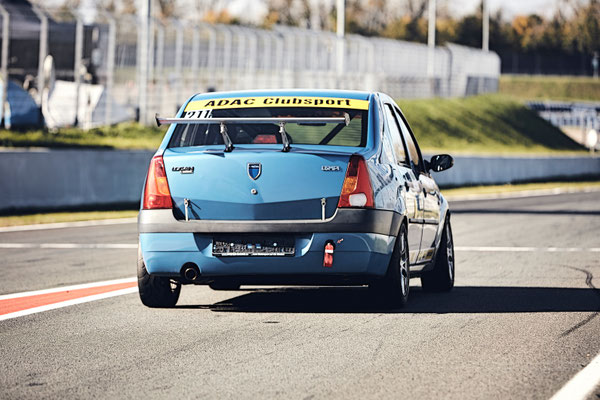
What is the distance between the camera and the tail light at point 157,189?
28.8 feet

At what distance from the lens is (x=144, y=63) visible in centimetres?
3547

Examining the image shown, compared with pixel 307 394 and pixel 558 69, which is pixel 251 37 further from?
pixel 558 69

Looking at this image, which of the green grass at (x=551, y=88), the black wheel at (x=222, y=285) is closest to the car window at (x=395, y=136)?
the black wheel at (x=222, y=285)

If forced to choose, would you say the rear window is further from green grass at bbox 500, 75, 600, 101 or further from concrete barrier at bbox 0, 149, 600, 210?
green grass at bbox 500, 75, 600, 101

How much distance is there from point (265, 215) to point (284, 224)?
153 mm

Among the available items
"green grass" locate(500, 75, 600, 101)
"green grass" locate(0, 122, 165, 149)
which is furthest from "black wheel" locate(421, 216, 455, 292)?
"green grass" locate(500, 75, 600, 101)

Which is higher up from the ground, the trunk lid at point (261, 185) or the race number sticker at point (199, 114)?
the race number sticker at point (199, 114)

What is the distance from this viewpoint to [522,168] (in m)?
40.8

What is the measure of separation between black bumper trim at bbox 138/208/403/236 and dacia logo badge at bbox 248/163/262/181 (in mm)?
311

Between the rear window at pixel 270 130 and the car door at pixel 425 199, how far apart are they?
1.08m

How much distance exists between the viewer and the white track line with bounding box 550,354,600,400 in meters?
6.02

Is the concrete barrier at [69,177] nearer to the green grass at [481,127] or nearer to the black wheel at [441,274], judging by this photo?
the black wheel at [441,274]

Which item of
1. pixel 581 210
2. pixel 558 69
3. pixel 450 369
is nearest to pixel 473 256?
pixel 450 369

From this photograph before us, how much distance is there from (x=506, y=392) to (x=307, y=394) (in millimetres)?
964
